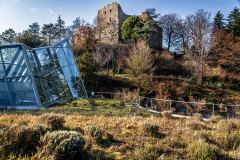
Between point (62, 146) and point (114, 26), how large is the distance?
52511mm

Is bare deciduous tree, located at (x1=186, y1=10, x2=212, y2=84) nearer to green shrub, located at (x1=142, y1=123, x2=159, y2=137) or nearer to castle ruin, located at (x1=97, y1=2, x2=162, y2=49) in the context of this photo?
castle ruin, located at (x1=97, y1=2, x2=162, y2=49)

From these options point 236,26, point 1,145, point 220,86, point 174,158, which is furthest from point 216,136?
point 236,26

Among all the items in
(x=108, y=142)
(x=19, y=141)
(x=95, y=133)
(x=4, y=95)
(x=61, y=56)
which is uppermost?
(x=61, y=56)

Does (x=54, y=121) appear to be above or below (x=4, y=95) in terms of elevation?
above

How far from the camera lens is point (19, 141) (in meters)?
6.66

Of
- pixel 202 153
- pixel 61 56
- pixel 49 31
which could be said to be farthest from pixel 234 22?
pixel 202 153

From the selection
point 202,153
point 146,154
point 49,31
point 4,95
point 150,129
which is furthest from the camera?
point 49,31

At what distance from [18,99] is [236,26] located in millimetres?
41281

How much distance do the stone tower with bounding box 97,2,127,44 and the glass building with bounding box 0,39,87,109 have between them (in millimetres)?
31429

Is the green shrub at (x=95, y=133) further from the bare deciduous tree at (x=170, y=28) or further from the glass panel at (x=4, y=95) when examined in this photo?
the bare deciduous tree at (x=170, y=28)

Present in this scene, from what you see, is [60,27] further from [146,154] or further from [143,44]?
[146,154]

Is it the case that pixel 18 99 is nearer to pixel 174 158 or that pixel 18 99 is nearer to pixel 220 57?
pixel 174 158

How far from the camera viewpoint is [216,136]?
8.88 metres

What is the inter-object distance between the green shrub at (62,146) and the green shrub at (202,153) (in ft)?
7.51
